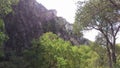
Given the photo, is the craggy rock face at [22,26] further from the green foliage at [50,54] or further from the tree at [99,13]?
the tree at [99,13]

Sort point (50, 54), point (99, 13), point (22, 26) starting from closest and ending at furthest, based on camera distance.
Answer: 1. point (99, 13)
2. point (50, 54)
3. point (22, 26)

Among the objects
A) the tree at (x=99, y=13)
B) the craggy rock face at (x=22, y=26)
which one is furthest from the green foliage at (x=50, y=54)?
the craggy rock face at (x=22, y=26)

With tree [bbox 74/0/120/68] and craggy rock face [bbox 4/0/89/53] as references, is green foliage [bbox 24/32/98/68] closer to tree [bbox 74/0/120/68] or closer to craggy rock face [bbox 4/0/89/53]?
tree [bbox 74/0/120/68]

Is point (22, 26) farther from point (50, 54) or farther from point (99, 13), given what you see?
point (99, 13)

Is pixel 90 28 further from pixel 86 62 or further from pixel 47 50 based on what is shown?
pixel 86 62

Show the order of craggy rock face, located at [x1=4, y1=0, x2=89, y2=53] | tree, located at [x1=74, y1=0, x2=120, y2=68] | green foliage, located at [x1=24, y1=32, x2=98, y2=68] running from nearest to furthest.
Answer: tree, located at [x1=74, y1=0, x2=120, y2=68], green foliage, located at [x1=24, y1=32, x2=98, y2=68], craggy rock face, located at [x1=4, y1=0, x2=89, y2=53]

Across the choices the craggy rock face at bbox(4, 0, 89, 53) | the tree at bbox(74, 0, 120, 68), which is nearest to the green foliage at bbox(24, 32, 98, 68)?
the tree at bbox(74, 0, 120, 68)

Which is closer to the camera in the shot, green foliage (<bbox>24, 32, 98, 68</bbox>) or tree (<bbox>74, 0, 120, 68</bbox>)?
tree (<bbox>74, 0, 120, 68</bbox>)

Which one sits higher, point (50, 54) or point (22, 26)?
point (22, 26)

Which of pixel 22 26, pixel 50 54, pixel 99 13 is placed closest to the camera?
pixel 99 13

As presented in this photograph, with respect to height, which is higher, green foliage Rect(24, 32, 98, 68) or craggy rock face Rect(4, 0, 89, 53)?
craggy rock face Rect(4, 0, 89, 53)

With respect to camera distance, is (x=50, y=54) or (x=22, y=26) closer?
(x=50, y=54)

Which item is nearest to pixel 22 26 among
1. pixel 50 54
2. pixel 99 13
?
pixel 50 54

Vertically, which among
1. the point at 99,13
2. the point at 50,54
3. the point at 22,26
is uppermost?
the point at 22,26
